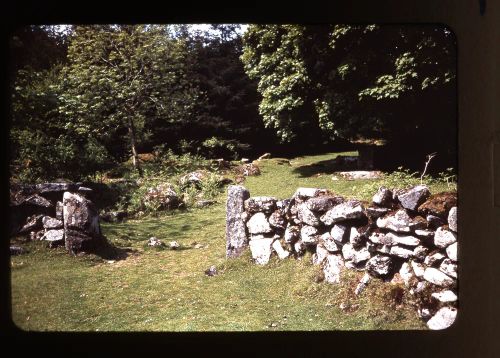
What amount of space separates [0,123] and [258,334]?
2474 millimetres

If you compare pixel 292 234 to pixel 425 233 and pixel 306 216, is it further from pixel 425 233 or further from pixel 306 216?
pixel 425 233

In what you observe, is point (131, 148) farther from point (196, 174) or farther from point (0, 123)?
point (0, 123)

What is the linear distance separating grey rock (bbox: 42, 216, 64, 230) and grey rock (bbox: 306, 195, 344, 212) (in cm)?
230

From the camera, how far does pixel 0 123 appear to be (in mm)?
2621

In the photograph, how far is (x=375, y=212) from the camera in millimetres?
2957

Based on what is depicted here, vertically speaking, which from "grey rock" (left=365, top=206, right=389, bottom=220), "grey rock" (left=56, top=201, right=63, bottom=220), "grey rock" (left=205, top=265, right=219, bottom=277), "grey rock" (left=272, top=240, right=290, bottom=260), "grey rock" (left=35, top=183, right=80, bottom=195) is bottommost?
"grey rock" (left=205, top=265, right=219, bottom=277)

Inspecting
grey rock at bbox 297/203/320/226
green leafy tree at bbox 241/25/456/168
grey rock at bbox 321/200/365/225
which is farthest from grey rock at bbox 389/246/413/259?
green leafy tree at bbox 241/25/456/168

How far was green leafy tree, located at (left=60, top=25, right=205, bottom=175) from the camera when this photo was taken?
304 cm

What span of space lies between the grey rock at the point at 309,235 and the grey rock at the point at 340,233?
0.53 feet

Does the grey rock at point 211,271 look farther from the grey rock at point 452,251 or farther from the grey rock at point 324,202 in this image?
the grey rock at point 452,251

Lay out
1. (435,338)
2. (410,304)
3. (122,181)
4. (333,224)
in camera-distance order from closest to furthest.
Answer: (435,338)
(410,304)
(333,224)
(122,181)

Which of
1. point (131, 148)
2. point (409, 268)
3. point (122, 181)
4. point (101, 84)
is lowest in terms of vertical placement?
point (409, 268)

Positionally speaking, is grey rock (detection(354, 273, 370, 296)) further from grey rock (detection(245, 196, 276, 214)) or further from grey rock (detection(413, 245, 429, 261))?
grey rock (detection(245, 196, 276, 214))

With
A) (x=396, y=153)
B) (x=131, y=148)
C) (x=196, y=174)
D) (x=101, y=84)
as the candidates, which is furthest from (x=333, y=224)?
(x=101, y=84)
